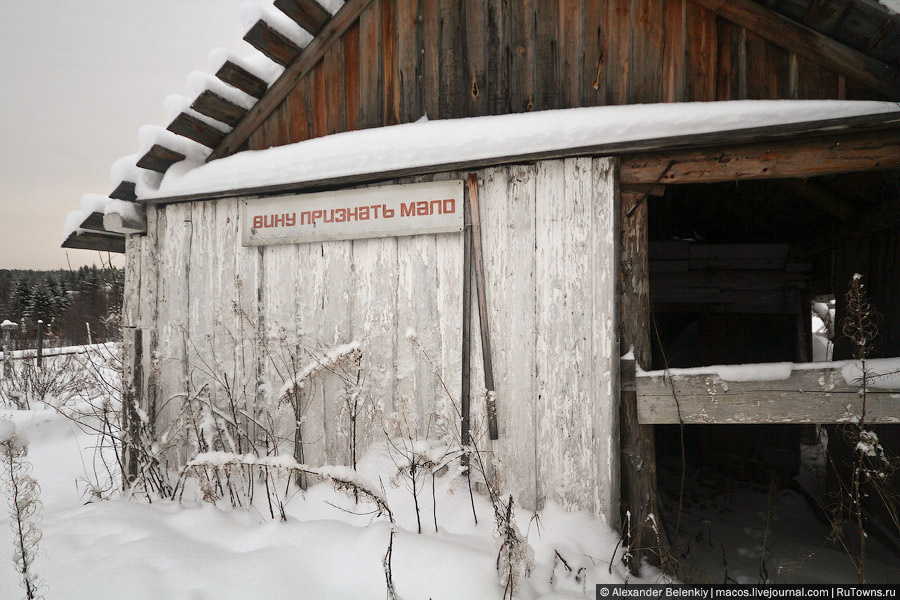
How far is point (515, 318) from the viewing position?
10.5 feet

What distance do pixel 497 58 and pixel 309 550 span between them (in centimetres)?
345

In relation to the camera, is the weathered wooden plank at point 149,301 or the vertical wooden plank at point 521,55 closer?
the vertical wooden plank at point 521,55

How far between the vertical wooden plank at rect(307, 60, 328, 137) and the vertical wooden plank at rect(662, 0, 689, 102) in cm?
255

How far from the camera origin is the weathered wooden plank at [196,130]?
396cm

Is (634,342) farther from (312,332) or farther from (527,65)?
(312,332)

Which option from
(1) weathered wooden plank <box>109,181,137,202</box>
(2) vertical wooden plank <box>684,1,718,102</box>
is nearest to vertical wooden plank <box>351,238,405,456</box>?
(2) vertical wooden plank <box>684,1,718,102</box>

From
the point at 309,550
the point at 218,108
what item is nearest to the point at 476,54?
the point at 218,108

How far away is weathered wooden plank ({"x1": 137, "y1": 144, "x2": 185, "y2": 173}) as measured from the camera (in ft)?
13.4

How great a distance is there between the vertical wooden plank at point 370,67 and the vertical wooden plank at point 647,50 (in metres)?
1.86

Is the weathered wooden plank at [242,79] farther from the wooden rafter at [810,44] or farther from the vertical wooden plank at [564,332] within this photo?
the wooden rafter at [810,44]

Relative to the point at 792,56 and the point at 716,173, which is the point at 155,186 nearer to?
the point at 716,173

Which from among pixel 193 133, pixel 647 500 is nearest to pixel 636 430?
pixel 647 500

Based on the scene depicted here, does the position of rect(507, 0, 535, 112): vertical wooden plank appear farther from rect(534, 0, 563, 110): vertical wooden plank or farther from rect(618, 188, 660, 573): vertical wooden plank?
rect(618, 188, 660, 573): vertical wooden plank

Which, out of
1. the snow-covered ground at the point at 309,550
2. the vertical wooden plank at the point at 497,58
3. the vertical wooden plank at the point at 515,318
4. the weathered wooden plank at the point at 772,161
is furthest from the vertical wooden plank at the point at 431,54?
the snow-covered ground at the point at 309,550
